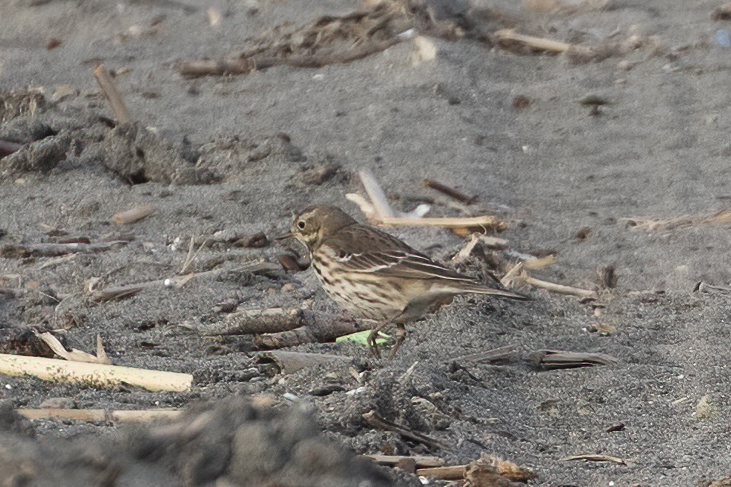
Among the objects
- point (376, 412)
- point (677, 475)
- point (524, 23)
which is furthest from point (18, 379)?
point (524, 23)

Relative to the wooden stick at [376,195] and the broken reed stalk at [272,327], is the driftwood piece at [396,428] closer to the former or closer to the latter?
the broken reed stalk at [272,327]

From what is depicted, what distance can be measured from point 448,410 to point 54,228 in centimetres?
394

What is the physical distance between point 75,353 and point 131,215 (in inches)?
110

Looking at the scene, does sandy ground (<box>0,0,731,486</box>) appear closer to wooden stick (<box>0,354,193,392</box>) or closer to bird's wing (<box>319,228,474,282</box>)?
wooden stick (<box>0,354,193,392</box>)

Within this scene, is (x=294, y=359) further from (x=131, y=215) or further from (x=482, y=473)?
(x=131, y=215)

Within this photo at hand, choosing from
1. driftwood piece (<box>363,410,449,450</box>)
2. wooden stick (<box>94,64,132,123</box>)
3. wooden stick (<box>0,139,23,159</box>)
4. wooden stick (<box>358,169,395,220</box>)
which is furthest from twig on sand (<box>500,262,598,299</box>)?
wooden stick (<box>0,139,23,159</box>)

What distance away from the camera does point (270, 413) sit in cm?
299

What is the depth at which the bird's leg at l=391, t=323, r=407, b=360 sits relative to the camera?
17.6 feet

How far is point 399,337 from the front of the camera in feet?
18.6

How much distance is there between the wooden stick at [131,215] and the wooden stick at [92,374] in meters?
2.84

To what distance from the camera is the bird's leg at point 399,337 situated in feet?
17.6

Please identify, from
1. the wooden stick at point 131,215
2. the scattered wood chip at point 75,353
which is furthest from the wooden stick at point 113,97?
the scattered wood chip at point 75,353

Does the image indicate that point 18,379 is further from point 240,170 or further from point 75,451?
point 240,170

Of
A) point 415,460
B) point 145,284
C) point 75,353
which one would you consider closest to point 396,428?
point 415,460
